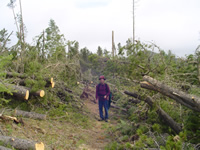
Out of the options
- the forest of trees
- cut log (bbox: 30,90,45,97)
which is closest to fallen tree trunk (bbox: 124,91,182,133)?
the forest of trees

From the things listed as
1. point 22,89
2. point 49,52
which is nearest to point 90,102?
point 49,52

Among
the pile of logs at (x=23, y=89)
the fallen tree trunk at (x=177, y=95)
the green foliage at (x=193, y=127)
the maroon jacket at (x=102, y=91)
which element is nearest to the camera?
the fallen tree trunk at (x=177, y=95)

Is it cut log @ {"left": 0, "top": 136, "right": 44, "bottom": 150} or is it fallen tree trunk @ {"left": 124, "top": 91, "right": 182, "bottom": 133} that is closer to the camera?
cut log @ {"left": 0, "top": 136, "right": 44, "bottom": 150}

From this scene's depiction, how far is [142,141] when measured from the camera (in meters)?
4.18

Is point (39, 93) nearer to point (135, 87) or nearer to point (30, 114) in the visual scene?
point (30, 114)

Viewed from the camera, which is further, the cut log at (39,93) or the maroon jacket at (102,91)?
the maroon jacket at (102,91)

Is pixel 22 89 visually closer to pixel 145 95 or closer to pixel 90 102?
pixel 145 95

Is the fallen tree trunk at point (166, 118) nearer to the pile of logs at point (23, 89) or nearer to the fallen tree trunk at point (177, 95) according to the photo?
the fallen tree trunk at point (177, 95)

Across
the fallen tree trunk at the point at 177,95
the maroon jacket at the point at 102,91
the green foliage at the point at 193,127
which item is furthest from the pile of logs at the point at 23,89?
the green foliage at the point at 193,127

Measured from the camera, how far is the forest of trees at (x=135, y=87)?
13.5 feet

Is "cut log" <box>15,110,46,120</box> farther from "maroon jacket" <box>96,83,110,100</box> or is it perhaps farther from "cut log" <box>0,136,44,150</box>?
"maroon jacket" <box>96,83,110,100</box>

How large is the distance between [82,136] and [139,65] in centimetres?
316

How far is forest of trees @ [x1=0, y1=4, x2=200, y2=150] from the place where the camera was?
4113mm

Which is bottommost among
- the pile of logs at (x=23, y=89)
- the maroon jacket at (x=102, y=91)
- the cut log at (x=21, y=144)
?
the cut log at (x=21, y=144)
